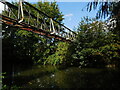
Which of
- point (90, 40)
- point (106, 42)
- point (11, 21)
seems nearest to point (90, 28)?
point (90, 40)

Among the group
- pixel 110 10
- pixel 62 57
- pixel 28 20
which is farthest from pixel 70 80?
pixel 62 57

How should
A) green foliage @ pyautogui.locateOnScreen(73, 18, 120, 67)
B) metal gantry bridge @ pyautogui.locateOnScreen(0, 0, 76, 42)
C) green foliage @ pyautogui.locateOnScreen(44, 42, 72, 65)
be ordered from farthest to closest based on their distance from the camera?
green foliage @ pyautogui.locateOnScreen(44, 42, 72, 65) < green foliage @ pyautogui.locateOnScreen(73, 18, 120, 67) < metal gantry bridge @ pyautogui.locateOnScreen(0, 0, 76, 42)

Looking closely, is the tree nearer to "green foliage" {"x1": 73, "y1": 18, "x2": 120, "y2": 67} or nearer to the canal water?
the canal water

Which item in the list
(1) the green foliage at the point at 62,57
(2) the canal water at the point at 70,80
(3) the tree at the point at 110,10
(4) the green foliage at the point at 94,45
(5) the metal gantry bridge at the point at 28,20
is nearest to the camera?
(3) the tree at the point at 110,10

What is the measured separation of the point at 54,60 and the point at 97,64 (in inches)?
183

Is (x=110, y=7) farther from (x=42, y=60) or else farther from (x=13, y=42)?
(x=13, y=42)

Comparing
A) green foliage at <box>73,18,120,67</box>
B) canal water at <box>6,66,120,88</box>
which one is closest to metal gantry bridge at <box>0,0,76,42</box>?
green foliage at <box>73,18,120,67</box>

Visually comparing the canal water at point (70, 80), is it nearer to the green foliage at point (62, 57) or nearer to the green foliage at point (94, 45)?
the green foliage at point (94, 45)

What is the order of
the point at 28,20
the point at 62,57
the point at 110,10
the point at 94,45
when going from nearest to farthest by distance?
the point at 110,10
the point at 28,20
the point at 94,45
the point at 62,57

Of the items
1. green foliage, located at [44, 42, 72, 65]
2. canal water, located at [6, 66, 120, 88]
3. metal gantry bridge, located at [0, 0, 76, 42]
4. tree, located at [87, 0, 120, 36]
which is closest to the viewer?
tree, located at [87, 0, 120, 36]

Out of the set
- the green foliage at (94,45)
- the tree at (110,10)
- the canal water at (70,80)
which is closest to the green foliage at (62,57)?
the green foliage at (94,45)

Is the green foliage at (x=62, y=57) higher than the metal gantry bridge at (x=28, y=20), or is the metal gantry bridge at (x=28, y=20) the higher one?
the metal gantry bridge at (x=28, y=20)

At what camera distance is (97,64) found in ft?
37.4

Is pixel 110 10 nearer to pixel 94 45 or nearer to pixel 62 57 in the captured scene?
pixel 94 45
